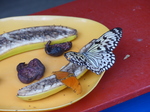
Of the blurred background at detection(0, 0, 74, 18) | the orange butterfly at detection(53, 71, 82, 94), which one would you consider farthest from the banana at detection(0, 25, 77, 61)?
the blurred background at detection(0, 0, 74, 18)

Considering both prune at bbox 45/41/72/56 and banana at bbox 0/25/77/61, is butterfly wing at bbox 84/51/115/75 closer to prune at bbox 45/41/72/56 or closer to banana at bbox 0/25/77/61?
prune at bbox 45/41/72/56

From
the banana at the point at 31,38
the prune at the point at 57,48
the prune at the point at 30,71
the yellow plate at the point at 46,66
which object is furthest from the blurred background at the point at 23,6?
the prune at the point at 30,71

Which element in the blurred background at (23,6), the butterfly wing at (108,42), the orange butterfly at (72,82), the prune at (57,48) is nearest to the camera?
the orange butterfly at (72,82)

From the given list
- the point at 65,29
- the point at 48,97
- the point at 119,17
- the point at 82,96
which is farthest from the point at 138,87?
the point at 119,17

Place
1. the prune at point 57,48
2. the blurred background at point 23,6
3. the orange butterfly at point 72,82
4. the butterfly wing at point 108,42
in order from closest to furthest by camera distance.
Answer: the orange butterfly at point 72,82 → the butterfly wing at point 108,42 → the prune at point 57,48 → the blurred background at point 23,6

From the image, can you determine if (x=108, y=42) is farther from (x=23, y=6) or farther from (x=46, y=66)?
(x=23, y=6)

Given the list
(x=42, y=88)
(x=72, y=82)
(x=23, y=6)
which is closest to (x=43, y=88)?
(x=42, y=88)

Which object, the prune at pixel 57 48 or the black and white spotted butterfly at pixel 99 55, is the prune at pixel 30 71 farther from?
the black and white spotted butterfly at pixel 99 55
